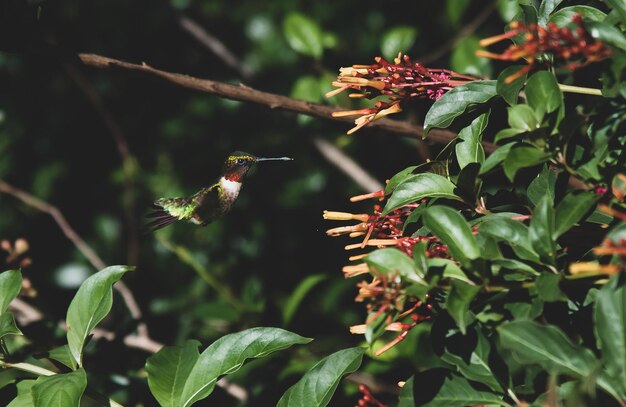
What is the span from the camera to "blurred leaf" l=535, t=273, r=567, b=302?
2.57ft

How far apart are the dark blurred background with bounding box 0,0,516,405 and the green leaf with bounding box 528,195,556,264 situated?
62.7 inches

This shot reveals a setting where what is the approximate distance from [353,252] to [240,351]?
6.05ft

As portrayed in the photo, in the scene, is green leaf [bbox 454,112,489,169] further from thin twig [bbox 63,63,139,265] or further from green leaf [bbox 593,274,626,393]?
thin twig [bbox 63,63,139,265]

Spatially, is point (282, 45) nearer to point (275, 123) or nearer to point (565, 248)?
point (275, 123)

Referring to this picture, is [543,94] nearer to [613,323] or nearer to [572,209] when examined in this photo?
[572,209]

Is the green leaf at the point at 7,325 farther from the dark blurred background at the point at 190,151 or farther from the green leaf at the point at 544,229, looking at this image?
the dark blurred background at the point at 190,151

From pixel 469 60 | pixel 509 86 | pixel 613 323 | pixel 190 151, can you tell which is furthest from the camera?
pixel 190 151

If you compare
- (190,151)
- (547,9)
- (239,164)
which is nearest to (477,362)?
(547,9)

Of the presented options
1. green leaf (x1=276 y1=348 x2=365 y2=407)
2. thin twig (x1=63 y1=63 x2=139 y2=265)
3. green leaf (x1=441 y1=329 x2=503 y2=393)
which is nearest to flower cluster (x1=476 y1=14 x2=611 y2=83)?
green leaf (x1=441 y1=329 x2=503 y2=393)

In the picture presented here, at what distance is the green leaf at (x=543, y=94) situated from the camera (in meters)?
0.87

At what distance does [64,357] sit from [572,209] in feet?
2.62

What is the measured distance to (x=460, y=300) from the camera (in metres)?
0.81

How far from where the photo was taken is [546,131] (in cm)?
89

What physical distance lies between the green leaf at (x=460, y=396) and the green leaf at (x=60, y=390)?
0.47 metres
